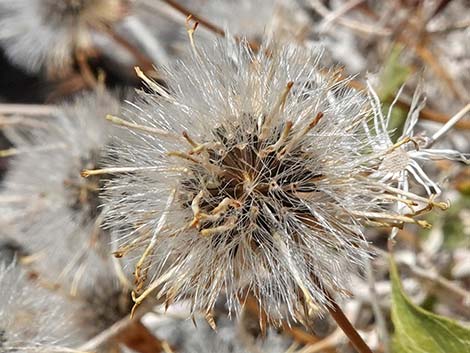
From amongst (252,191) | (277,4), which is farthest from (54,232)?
(277,4)

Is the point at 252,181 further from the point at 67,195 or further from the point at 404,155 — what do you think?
the point at 67,195

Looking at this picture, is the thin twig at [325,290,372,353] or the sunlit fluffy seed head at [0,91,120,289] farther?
the sunlit fluffy seed head at [0,91,120,289]

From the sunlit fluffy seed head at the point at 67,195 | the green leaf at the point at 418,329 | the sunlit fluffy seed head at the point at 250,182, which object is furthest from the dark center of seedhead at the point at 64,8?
the green leaf at the point at 418,329

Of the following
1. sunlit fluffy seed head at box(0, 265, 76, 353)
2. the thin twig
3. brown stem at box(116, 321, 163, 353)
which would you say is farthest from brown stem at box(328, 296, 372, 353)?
brown stem at box(116, 321, 163, 353)

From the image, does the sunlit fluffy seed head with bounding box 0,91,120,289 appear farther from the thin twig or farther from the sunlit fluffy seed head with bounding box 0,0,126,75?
the thin twig

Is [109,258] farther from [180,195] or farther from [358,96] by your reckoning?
[358,96]

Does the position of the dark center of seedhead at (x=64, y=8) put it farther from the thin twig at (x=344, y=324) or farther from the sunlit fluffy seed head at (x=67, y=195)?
the thin twig at (x=344, y=324)

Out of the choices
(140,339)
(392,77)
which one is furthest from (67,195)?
(392,77)
